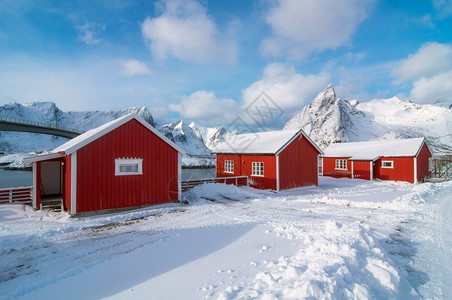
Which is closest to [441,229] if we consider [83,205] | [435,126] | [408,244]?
[408,244]

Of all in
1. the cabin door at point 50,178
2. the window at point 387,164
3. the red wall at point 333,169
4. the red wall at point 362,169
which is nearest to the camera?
the cabin door at point 50,178

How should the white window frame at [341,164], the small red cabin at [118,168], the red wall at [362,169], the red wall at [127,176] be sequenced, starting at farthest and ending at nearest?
the white window frame at [341,164]
the red wall at [362,169]
the red wall at [127,176]
the small red cabin at [118,168]

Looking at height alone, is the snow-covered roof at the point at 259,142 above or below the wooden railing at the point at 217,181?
above

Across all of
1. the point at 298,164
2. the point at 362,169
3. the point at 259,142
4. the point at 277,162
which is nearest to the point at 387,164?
the point at 362,169

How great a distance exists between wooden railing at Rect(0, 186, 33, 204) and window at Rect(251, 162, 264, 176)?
1315 centimetres

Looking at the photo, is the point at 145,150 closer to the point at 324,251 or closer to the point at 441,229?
the point at 324,251

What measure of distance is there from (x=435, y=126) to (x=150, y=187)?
155237mm

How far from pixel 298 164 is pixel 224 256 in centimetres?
1356

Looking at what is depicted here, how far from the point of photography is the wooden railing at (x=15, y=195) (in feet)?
36.5

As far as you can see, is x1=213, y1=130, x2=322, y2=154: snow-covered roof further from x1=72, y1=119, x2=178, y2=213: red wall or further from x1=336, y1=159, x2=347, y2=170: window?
x1=336, y1=159, x2=347, y2=170: window

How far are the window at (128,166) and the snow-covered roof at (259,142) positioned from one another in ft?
29.1

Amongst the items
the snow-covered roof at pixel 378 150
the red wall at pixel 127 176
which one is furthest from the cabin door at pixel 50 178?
the snow-covered roof at pixel 378 150

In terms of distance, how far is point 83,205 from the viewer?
870cm

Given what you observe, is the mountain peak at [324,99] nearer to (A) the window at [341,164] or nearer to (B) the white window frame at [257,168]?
(A) the window at [341,164]
